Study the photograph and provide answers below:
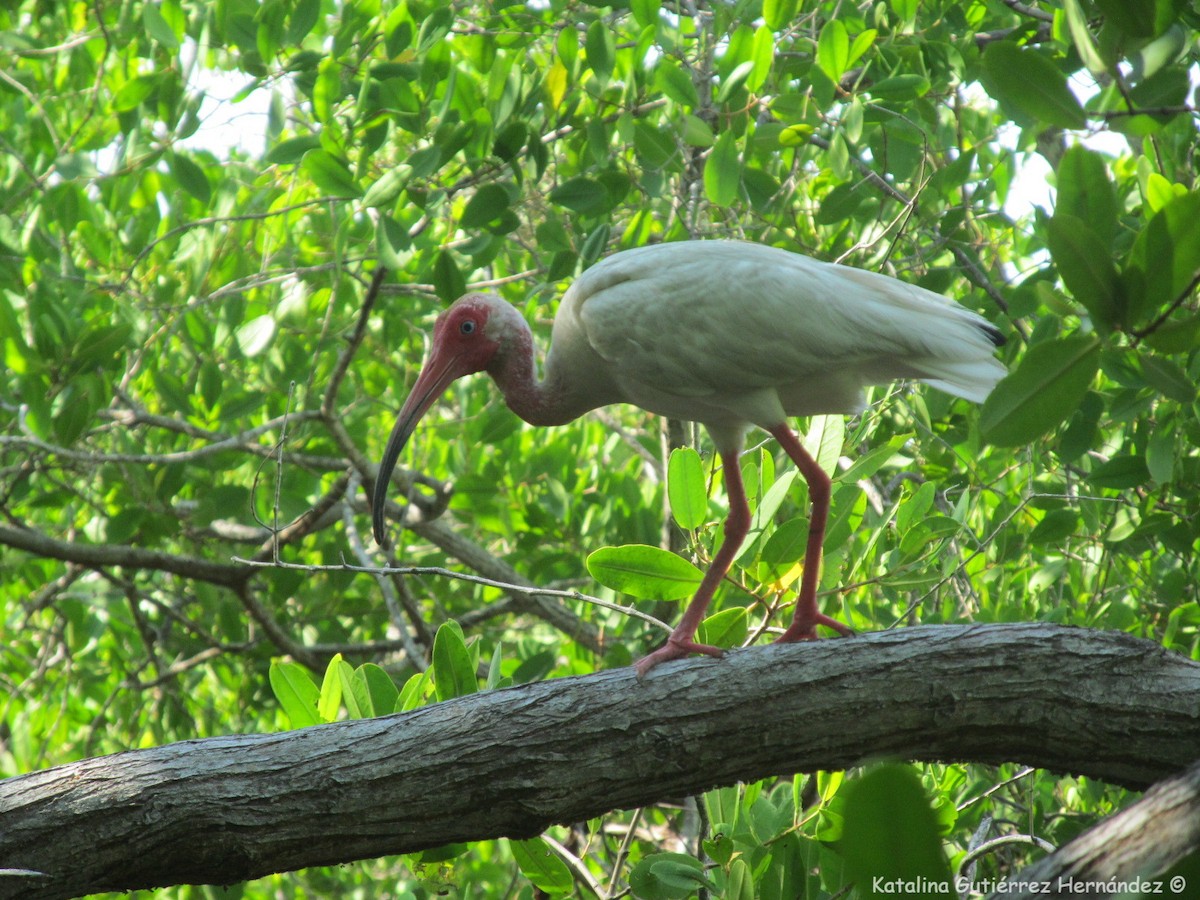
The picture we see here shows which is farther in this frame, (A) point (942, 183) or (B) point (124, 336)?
(B) point (124, 336)

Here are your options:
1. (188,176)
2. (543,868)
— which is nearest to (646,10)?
(188,176)

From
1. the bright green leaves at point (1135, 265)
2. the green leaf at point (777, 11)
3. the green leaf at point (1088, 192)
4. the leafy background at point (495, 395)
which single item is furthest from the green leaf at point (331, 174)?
the bright green leaves at point (1135, 265)

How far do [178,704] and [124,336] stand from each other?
2.06 metres

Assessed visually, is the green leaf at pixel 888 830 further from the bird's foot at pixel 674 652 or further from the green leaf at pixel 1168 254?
the bird's foot at pixel 674 652

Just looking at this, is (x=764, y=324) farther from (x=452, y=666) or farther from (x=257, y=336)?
(x=257, y=336)

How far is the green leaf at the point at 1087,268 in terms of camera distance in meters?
1.67

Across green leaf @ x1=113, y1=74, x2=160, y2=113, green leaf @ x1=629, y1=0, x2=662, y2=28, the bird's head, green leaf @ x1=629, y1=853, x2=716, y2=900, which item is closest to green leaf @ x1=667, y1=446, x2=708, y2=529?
green leaf @ x1=629, y1=853, x2=716, y2=900

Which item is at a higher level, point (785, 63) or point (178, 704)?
point (785, 63)

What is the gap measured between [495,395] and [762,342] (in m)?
3.06

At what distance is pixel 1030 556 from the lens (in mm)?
5191

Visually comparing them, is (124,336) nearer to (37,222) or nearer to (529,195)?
(37,222)

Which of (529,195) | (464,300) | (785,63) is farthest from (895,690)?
(529,195)

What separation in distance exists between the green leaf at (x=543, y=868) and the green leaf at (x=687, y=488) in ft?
3.23

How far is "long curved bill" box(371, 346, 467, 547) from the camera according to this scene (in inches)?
162
